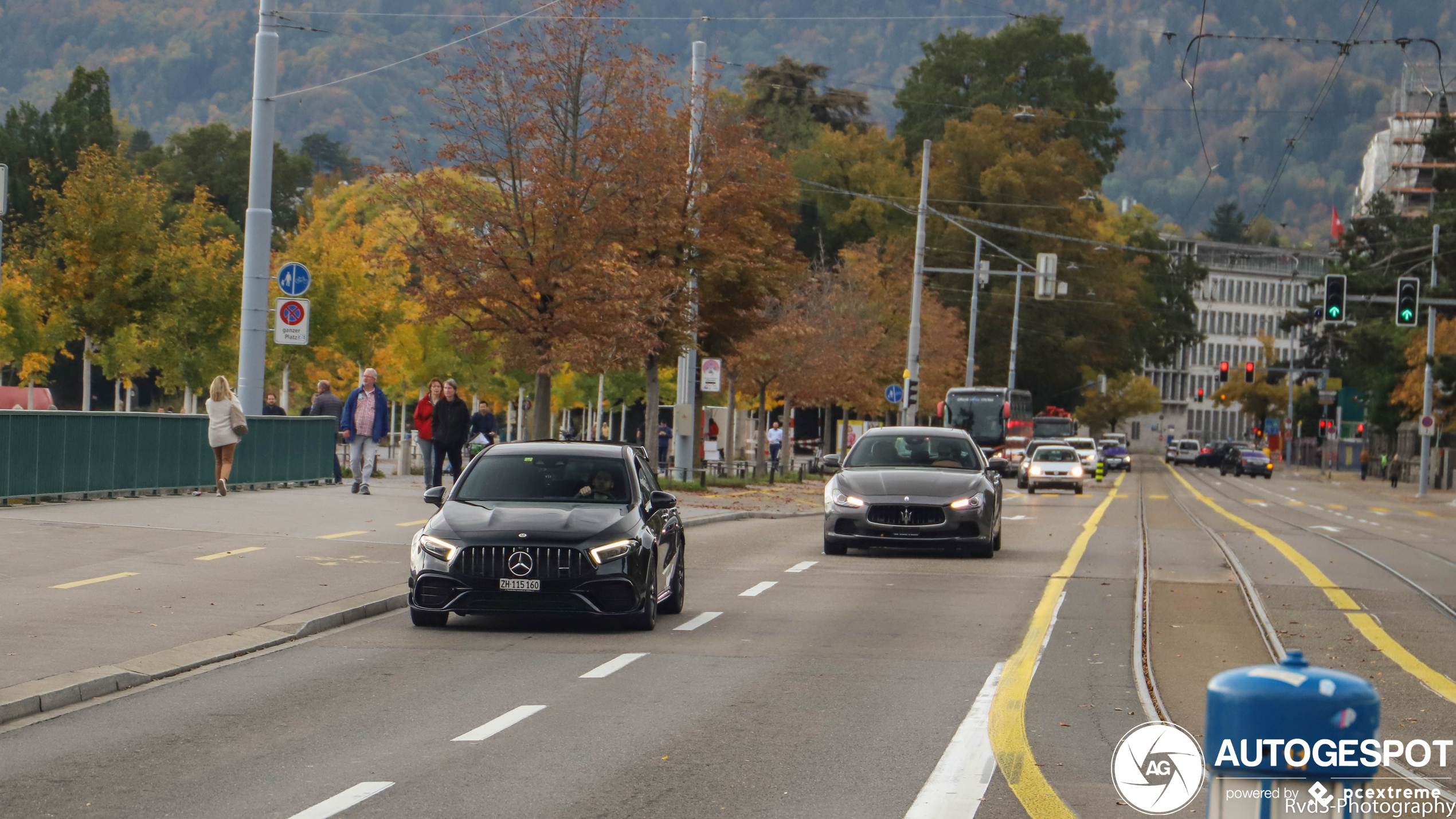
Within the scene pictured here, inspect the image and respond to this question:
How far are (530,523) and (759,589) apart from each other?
4.11 metres

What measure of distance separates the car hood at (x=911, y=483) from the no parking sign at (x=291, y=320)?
777cm

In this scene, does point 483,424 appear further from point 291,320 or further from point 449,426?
point 291,320

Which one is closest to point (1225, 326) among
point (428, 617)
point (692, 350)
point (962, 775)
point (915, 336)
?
point (915, 336)

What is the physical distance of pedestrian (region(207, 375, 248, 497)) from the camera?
24.1 m

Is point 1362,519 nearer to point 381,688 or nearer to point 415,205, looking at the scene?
point 415,205

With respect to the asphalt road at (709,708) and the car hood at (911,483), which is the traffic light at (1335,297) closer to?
the car hood at (911,483)

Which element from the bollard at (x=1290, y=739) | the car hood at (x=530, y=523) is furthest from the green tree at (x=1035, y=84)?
the bollard at (x=1290, y=739)

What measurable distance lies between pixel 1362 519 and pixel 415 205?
2108 centimetres

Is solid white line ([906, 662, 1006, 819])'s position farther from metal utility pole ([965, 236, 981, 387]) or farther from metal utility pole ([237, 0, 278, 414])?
metal utility pole ([965, 236, 981, 387])

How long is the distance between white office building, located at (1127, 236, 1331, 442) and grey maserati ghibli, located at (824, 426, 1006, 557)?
16801cm

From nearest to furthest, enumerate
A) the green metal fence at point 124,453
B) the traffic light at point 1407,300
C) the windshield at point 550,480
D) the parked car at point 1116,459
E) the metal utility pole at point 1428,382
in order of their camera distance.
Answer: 1. the windshield at point 550,480
2. the green metal fence at point 124,453
3. the traffic light at point 1407,300
4. the metal utility pole at point 1428,382
5. the parked car at point 1116,459

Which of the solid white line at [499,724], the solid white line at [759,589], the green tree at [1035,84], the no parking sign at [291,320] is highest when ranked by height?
the green tree at [1035,84]

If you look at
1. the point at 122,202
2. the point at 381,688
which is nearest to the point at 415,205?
the point at 122,202

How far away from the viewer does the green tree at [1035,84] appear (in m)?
83.2
